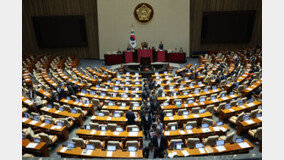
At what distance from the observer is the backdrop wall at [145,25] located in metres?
20.9

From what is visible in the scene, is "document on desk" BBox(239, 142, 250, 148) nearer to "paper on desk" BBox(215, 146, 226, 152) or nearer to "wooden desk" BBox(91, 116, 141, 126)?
"paper on desk" BBox(215, 146, 226, 152)

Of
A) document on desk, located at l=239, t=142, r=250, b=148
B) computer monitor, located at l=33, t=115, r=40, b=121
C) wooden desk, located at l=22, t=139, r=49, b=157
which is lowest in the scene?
wooden desk, located at l=22, t=139, r=49, b=157

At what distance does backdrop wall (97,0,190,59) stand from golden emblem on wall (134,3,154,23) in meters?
0.34

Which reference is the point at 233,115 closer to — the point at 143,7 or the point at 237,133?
the point at 237,133

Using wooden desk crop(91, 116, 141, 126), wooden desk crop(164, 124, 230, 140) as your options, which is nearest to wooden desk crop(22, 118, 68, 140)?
wooden desk crop(91, 116, 141, 126)

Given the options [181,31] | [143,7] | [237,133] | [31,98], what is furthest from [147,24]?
[237,133]

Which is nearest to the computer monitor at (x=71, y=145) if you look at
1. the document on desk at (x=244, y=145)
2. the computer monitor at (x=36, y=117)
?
the computer monitor at (x=36, y=117)

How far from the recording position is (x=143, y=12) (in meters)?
21.1

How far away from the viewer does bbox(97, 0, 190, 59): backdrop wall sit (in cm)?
2086

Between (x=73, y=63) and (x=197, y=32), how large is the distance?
13.8m

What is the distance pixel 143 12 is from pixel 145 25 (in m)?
1.37

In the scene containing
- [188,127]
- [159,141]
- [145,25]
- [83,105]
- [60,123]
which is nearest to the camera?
[159,141]

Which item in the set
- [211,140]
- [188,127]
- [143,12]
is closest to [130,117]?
[188,127]

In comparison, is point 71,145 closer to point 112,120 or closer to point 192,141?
point 112,120
